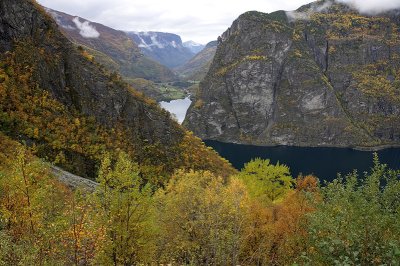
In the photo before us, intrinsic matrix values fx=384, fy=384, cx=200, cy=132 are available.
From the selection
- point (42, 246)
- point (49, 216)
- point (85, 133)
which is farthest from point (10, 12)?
point (42, 246)

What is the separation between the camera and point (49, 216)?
86.0 ft

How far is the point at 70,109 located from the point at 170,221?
41211 millimetres

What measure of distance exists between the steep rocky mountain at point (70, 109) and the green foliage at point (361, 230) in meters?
49.9

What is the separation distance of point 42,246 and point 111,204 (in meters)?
8.21

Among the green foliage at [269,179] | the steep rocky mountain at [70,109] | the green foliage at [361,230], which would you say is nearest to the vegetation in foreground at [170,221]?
the green foliage at [361,230]

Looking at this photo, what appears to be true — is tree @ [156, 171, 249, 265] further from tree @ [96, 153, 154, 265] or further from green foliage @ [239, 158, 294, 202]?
green foliage @ [239, 158, 294, 202]

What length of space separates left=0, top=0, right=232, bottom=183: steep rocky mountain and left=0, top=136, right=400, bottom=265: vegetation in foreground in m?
13.1

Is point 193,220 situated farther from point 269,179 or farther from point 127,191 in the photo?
point 269,179

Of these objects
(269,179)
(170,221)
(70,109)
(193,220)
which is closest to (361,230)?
(193,220)

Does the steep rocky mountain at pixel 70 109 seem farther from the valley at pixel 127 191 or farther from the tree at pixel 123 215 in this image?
the tree at pixel 123 215

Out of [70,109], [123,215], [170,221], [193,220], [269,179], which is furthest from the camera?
[269,179]

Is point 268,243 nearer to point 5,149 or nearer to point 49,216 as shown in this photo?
point 49,216

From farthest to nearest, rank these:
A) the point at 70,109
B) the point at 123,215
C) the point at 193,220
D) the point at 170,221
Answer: the point at 70,109, the point at 193,220, the point at 170,221, the point at 123,215

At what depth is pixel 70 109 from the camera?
7244 centimetres
